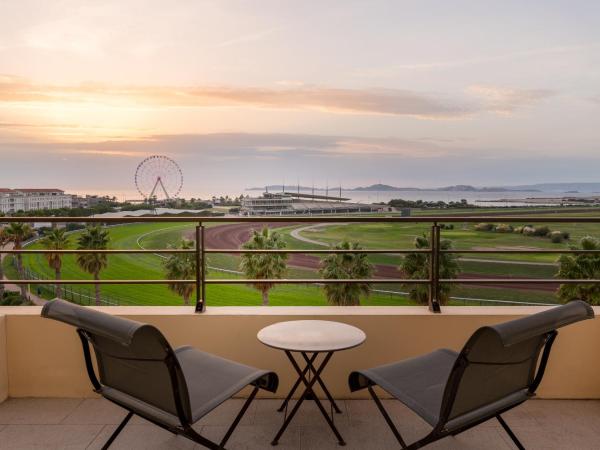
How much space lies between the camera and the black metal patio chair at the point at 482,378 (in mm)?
2055

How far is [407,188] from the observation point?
147 feet

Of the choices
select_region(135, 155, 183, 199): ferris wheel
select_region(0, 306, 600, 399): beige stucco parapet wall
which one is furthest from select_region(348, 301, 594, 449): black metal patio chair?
select_region(135, 155, 183, 199): ferris wheel

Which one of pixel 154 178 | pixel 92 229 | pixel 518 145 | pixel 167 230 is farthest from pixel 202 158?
pixel 167 230

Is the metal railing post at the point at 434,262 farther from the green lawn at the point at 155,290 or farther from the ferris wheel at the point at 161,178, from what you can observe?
the green lawn at the point at 155,290

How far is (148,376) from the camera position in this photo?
225 cm

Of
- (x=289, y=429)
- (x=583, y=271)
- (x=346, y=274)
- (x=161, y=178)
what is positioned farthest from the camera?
(x=161, y=178)

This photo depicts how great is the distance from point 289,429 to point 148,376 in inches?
43.5

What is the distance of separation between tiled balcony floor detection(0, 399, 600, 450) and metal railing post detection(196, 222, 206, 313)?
26.0 inches

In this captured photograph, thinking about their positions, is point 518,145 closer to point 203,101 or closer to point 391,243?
point 203,101

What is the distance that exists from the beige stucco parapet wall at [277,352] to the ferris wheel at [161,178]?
51.1 metres

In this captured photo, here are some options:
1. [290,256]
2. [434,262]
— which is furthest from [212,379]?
[290,256]

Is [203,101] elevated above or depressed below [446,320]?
above

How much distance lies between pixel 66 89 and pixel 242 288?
38.4 metres

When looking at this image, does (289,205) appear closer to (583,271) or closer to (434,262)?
(583,271)
